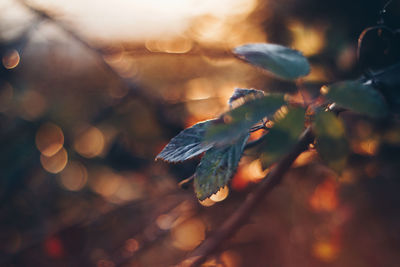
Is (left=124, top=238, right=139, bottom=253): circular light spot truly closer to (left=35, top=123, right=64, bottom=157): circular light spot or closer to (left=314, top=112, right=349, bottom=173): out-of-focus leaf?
(left=35, top=123, right=64, bottom=157): circular light spot

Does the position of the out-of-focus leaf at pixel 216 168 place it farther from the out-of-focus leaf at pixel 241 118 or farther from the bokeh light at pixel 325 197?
the bokeh light at pixel 325 197

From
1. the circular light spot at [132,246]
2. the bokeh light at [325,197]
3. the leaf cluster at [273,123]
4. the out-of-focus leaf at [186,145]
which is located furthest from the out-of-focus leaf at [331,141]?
the circular light spot at [132,246]

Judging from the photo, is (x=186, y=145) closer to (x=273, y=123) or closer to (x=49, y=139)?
(x=273, y=123)

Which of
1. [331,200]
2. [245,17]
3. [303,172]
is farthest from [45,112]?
[331,200]

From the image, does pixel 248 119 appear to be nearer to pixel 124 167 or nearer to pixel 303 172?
pixel 303 172

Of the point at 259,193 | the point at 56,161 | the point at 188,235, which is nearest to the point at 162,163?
the point at 188,235

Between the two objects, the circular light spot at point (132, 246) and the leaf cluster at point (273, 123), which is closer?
the leaf cluster at point (273, 123)

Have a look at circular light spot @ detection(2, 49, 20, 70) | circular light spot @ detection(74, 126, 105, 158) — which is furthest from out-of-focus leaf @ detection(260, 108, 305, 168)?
circular light spot @ detection(74, 126, 105, 158)
